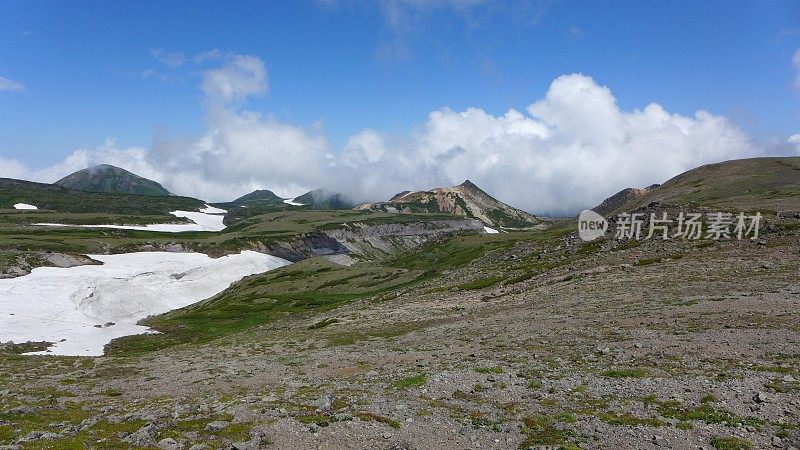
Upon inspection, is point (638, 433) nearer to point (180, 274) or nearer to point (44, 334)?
point (44, 334)

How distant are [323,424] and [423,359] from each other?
1564cm

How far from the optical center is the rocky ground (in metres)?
19.2

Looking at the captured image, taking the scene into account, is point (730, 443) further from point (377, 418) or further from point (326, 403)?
point (326, 403)

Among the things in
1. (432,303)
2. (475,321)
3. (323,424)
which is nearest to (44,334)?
(432,303)

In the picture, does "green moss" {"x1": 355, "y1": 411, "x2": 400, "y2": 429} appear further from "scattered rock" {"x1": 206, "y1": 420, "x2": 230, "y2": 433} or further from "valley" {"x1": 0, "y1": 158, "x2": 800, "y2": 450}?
"scattered rock" {"x1": 206, "y1": 420, "x2": 230, "y2": 433}

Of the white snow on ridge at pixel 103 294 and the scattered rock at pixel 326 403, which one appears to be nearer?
the scattered rock at pixel 326 403

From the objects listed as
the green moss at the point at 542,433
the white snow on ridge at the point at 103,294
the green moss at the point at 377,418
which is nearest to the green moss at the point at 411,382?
the green moss at the point at 377,418

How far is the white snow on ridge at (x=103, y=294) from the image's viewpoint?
274 ft

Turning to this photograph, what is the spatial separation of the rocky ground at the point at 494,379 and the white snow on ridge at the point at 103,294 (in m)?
24.5

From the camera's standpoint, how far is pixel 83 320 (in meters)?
102

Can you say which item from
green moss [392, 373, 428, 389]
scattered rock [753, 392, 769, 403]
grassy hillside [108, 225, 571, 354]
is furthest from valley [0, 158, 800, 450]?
grassy hillside [108, 225, 571, 354]

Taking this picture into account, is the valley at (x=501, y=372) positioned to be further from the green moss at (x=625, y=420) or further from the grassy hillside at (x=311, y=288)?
the grassy hillside at (x=311, y=288)

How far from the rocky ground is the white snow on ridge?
24473 mm

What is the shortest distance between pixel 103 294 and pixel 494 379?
12614 cm
